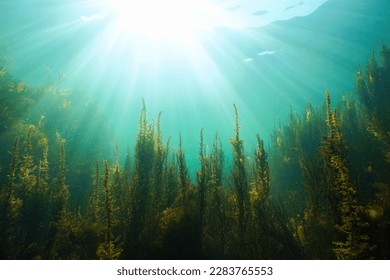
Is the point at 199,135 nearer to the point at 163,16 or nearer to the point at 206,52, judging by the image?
the point at 206,52

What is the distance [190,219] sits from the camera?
5.01m

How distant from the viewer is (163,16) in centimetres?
1873

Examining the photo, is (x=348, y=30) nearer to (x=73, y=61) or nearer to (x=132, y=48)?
(x=132, y=48)

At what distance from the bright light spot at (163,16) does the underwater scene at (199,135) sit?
114 mm

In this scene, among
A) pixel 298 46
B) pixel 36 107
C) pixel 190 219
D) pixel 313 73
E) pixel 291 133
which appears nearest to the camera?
pixel 190 219

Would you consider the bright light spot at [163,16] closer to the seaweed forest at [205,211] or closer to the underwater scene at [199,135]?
the underwater scene at [199,135]

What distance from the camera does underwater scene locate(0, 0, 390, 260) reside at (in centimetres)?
480

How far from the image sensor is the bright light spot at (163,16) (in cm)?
1648

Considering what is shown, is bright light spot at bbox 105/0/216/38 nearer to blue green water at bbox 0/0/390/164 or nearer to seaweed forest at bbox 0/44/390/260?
blue green water at bbox 0/0/390/164

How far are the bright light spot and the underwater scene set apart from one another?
11 centimetres

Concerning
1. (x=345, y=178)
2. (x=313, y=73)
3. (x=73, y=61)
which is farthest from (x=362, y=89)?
(x=73, y=61)
